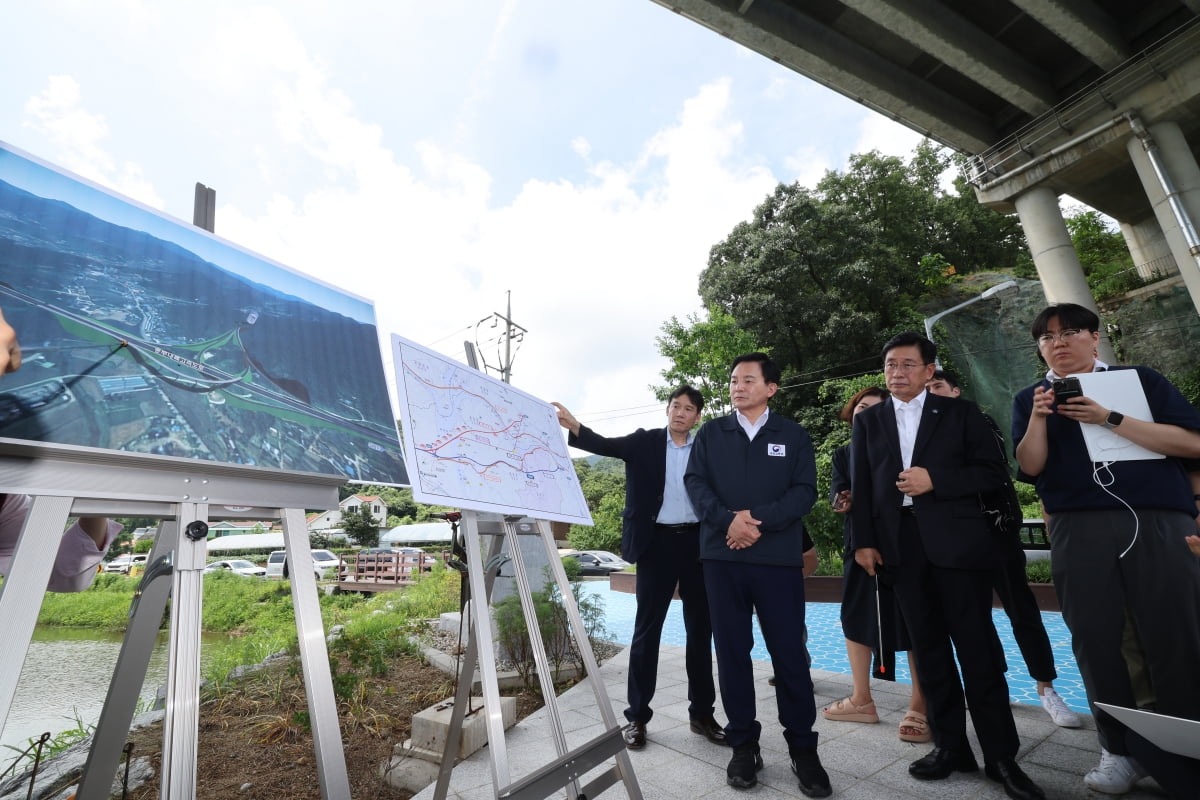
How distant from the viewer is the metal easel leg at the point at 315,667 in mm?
1235

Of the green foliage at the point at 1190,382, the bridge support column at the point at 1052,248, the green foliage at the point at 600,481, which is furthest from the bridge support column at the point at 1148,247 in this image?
the green foliage at the point at 600,481

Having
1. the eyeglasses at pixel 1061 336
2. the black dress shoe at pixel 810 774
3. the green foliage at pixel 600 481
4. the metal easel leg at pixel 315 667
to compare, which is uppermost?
the green foliage at pixel 600 481

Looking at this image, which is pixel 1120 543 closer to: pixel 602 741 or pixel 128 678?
pixel 602 741

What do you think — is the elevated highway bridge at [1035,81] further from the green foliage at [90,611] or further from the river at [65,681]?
the green foliage at [90,611]

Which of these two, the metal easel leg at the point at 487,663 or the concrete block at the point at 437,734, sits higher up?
the metal easel leg at the point at 487,663

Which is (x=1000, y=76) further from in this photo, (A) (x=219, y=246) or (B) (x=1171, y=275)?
(A) (x=219, y=246)

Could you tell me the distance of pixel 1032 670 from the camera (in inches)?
107

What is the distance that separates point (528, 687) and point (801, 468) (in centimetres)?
252

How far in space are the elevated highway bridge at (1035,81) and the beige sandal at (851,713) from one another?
8.75 meters

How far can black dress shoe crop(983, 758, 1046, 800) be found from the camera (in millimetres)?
1880

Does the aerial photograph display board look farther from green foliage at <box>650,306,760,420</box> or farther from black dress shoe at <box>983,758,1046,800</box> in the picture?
green foliage at <box>650,306,760,420</box>

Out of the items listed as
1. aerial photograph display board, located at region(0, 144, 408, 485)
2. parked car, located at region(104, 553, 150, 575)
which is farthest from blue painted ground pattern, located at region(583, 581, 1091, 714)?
parked car, located at region(104, 553, 150, 575)

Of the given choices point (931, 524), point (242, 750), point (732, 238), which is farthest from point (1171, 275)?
point (242, 750)

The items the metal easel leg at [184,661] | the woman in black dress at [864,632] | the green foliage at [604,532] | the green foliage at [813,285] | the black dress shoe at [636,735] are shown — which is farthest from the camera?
the green foliage at [604,532]
